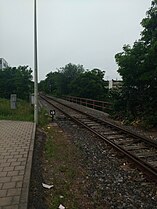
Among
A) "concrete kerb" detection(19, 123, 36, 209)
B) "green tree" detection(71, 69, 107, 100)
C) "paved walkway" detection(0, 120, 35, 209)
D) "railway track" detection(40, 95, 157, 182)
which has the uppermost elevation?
"green tree" detection(71, 69, 107, 100)

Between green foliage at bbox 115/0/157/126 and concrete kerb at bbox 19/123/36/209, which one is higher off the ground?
green foliage at bbox 115/0/157/126

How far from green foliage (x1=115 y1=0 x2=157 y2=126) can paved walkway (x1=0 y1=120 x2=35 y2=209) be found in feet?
23.5

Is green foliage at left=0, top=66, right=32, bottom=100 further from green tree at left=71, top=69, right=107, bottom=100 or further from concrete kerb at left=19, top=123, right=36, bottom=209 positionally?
concrete kerb at left=19, top=123, right=36, bottom=209

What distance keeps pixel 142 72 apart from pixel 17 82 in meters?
19.0

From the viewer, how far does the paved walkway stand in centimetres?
392

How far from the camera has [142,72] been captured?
14.3 m

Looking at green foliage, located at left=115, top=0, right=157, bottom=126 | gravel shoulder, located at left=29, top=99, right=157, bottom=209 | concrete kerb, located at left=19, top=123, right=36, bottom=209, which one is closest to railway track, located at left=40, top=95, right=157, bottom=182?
gravel shoulder, located at left=29, top=99, right=157, bottom=209

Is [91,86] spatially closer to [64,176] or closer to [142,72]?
[142,72]

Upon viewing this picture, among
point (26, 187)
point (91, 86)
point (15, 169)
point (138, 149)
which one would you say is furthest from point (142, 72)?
point (91, 86)

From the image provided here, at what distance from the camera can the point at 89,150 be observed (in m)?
8.15

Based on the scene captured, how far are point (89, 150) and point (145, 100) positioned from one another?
8.06 meters

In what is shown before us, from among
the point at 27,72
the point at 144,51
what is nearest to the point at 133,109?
the point at 144,51

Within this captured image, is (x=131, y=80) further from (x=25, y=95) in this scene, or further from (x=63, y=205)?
(x=25, y=95)

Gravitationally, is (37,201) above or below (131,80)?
below
